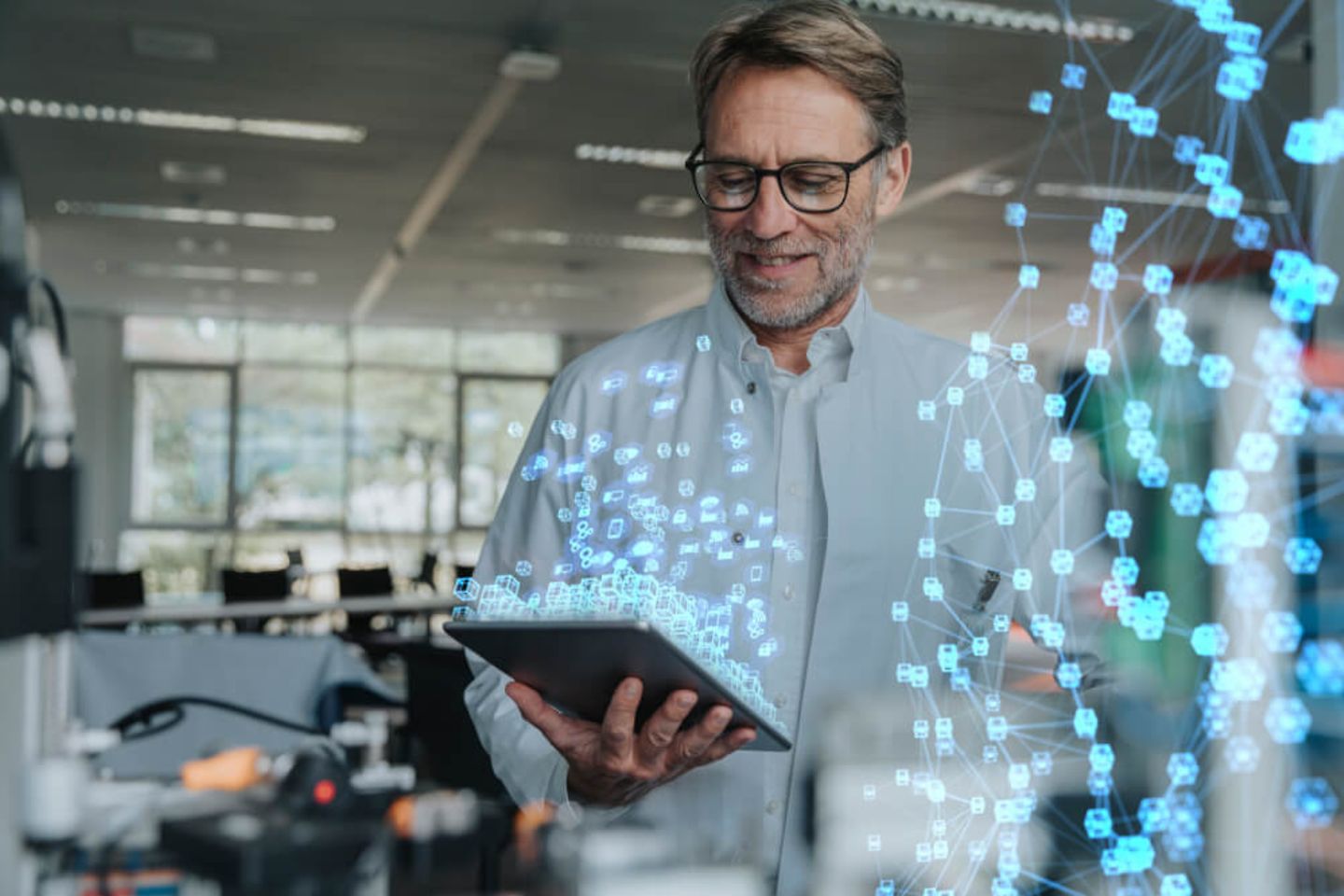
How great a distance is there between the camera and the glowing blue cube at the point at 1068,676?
85cm

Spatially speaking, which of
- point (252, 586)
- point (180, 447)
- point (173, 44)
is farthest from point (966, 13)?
point (180, 447)

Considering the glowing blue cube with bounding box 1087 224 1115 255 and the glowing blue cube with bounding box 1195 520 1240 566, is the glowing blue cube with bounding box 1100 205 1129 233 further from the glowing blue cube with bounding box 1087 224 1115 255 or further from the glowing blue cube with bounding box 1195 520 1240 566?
the glowing blue cube with bounding box 1195 520 1240 566

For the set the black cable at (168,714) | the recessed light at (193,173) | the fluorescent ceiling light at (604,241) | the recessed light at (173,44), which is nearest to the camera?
the black cable at (168,714)

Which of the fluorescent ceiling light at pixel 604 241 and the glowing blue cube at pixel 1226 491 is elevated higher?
the fluorescent ceiling light at pixel 604 241

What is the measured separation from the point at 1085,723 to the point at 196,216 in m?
8.08

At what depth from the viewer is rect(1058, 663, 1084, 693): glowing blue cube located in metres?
0.85

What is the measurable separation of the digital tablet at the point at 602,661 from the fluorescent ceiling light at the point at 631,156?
5640 mm

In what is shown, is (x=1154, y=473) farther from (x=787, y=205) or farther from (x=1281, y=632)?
(x=787, y=205)

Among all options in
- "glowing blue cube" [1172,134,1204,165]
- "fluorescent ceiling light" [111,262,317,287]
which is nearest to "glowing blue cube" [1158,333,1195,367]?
"glowing blue cube" [1172,134,1204,165]

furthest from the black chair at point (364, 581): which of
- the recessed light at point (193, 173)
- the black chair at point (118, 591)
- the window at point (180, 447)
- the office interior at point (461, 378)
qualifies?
the window at point (180, 447)

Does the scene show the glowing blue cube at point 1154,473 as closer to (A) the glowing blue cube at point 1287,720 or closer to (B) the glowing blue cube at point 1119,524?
(B) the glowing blue cube at point 1119,524

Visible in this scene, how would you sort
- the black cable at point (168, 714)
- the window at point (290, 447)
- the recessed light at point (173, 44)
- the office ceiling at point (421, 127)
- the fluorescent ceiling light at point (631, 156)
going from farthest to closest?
the window at point (290, 447), the fluorescent ceiling light at point (631, 156), the recessed light at point (173, 44), the office ceiling at point (421, 127), the black cable at point (168, 714)

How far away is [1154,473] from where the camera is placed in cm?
77

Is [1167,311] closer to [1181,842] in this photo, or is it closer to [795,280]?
[1181,842]
